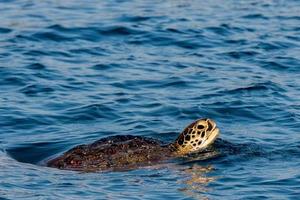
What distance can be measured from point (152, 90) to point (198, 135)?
367 cm

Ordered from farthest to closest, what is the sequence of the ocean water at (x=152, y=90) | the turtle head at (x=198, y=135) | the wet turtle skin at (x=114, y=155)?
1. the turtle head at (x=198, y=135)
2. the wet turtle skin at (x=114, y=155)
3. the ocean water at (x=152, y=90)

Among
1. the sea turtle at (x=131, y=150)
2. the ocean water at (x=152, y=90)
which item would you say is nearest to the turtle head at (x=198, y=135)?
the sea turtle at (x=131, y=150)

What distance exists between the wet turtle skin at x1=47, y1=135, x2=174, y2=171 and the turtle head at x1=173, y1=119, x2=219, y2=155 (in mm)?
277

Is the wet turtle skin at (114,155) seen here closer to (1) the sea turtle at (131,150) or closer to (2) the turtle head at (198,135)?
(1) the sea turtle at (131,150)

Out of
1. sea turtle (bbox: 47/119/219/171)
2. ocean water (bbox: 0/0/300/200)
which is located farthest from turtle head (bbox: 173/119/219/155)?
A: ocean water (bbox: 0/0/300/200)

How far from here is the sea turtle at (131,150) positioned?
12.9 meters

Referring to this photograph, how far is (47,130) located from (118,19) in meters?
9.20

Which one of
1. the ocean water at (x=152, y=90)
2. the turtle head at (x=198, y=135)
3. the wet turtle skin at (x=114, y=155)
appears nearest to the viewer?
the ocean water at (x=152, y=90)

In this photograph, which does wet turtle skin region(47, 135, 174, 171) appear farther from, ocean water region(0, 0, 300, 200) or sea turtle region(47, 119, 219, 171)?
ocean water region(0, 0, 300, 200)

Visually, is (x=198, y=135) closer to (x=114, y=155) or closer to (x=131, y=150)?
(x=131, y=150)

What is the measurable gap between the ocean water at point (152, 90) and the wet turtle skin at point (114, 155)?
30 cm

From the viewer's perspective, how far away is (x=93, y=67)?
19.1 metres

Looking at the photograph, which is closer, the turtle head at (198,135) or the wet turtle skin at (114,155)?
the wet turtle skin at (114,155)

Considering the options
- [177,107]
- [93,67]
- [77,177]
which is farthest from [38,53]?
[77,177]
